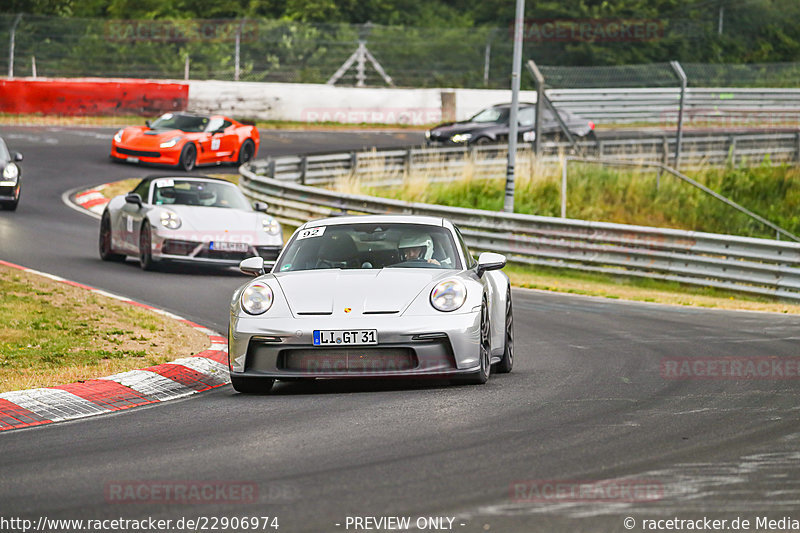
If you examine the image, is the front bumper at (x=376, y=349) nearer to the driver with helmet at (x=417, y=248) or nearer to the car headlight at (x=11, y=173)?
the driver with helmet at (x=417, y=248)

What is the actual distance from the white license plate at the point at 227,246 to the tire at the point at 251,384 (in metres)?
8.35

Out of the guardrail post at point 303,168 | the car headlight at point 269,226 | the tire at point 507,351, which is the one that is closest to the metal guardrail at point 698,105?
the guardrail post at point 303,168

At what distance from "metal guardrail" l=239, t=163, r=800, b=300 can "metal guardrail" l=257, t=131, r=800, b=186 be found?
15.5 ft

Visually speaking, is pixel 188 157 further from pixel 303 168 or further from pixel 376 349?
pixel 376 349

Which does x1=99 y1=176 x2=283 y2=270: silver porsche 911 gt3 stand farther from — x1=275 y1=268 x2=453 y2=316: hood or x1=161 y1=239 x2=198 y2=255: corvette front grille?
x1=275 y1=268 x2=453 y2=316: hood

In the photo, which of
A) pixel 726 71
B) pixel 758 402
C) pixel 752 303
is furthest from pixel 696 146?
pixel 758 402

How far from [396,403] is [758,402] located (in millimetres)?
2199

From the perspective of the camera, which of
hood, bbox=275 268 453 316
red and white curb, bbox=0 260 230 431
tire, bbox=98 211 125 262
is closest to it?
red and white curb, bbox=0 260 230 431

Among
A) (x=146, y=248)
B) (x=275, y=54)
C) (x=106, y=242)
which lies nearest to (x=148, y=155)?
(x=106, y=242)

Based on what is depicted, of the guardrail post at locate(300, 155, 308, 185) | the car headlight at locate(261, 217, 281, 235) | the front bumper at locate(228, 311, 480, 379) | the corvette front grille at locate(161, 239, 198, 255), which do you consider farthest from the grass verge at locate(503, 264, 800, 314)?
the front bumper at locate(228, 311, 480, 379)

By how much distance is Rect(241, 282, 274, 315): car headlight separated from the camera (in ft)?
28.2

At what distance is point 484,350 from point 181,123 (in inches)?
916

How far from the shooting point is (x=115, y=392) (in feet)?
28.2

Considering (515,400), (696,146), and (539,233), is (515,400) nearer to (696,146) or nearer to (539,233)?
(539,233)
